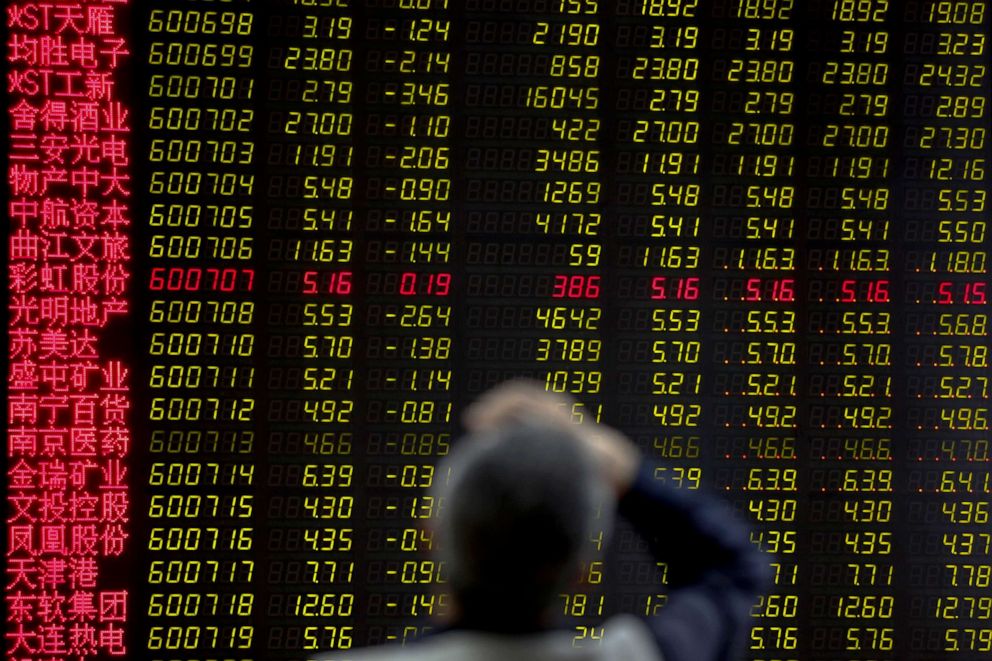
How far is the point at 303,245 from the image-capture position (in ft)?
16.4

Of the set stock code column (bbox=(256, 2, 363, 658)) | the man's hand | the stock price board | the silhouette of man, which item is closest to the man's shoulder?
the silhouette of man

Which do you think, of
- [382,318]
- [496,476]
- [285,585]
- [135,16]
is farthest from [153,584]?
[496,476]

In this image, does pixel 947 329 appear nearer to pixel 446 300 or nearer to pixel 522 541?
pixel 446 300

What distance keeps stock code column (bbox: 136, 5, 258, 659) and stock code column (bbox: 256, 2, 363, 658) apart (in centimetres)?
7

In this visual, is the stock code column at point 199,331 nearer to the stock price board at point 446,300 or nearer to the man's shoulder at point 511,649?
the stock price board at point 446,300

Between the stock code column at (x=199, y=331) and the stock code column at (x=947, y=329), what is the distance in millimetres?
2502

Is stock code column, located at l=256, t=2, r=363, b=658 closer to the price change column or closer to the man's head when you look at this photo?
the price change column

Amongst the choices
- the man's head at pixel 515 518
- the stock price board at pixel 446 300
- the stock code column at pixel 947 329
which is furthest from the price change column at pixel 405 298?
the man's head at pixel 515 518

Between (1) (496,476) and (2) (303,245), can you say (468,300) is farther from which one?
(1) (496,476)

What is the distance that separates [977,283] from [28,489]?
362cm

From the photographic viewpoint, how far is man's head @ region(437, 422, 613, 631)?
1277 millimetres

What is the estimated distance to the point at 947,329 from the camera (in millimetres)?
5301

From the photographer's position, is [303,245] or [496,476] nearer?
[496,476]

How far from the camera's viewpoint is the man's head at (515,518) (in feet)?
4.19
